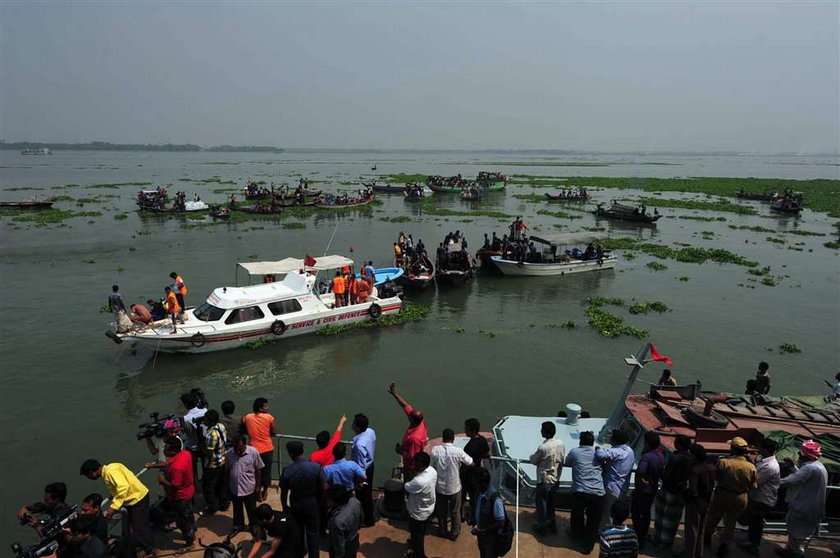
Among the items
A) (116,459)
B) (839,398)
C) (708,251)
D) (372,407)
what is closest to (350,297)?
(372,407)

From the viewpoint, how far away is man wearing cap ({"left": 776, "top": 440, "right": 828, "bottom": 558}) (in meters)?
6.02

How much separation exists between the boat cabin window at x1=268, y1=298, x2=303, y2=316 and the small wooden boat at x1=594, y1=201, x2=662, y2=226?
3986cm

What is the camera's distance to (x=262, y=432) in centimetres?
741

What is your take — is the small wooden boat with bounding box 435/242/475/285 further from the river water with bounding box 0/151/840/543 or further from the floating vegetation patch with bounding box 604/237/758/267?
the floating vegetation patch with bounding box 604/237/758/267

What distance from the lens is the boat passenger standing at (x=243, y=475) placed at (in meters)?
6.43

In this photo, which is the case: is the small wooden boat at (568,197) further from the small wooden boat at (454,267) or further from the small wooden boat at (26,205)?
the small wooden boat at (26,205)

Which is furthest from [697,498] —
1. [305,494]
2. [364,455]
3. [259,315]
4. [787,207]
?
[787,207]

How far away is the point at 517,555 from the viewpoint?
247 inches

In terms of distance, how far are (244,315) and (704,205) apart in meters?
64.7

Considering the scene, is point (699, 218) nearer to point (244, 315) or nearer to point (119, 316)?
point (244, 315)

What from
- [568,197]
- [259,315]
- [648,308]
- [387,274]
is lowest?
[648,308]

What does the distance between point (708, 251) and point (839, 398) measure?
27.4m

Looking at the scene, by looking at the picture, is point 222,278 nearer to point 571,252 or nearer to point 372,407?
point 372,407

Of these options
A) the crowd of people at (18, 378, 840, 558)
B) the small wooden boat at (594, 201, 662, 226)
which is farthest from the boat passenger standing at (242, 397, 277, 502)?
the small wooden boat at (594, 201, 662, 226)
